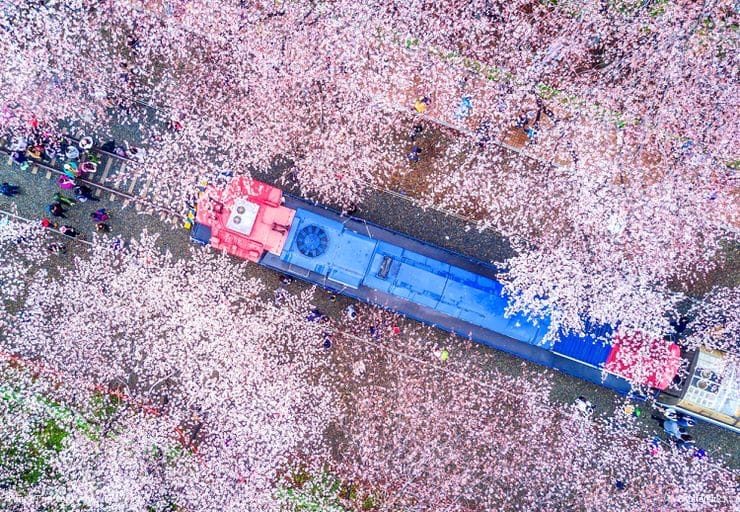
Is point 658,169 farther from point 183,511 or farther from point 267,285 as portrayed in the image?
point 183,511

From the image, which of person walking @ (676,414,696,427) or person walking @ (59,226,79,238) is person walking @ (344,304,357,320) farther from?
person walking @ (676,414,696,427)

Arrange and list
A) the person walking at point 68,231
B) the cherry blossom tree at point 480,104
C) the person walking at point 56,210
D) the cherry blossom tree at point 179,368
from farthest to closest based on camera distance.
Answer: the cherry blossom tree at point 179,368, the person walking at point 68,231, the person walking at point 56,210, the cherry blossom tree at point 480,104

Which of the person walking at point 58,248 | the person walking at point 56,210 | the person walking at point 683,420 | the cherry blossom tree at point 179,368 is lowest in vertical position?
the cherry blossom tree at point 179,368

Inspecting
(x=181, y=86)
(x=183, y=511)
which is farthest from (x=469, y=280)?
(x=183, y=511)

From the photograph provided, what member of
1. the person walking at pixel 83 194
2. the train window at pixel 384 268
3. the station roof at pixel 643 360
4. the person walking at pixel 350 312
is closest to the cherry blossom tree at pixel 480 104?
the station roof at pixel 643 360

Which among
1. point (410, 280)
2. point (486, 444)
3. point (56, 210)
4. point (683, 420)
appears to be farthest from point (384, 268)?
point (683, 420)

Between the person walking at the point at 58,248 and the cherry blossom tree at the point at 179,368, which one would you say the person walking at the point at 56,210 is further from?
the cherry blossom tree at the point at 179,368
